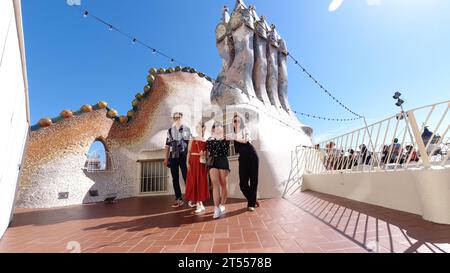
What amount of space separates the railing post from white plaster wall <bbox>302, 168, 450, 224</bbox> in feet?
0.41

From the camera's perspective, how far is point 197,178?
3830mm

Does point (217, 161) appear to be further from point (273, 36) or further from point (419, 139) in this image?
point (273, 36)

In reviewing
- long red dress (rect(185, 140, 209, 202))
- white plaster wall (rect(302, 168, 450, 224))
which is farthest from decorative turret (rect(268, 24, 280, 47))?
long red dress (rect(185, 140, 209, 202))

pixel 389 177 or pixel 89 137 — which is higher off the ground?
pixel 89 137

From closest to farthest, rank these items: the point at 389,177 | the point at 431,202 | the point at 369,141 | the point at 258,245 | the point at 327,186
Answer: the point at 258,245, the point at 431,202, the point at 389,177, the point at 369,141, the point at 327,186

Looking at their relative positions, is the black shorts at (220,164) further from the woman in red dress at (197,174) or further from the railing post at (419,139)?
the railing post at (419,139)

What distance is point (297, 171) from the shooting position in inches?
246

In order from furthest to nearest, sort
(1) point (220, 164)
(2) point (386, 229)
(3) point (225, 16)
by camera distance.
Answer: (3) point (225, 16)
(1) point (220, 164)
(2) point (386, 229)

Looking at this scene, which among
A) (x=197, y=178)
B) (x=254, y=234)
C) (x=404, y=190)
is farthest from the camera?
(x=197, y=178)

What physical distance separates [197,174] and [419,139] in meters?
3.21

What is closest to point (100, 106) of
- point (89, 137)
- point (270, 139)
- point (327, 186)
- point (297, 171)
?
point (89, 137)

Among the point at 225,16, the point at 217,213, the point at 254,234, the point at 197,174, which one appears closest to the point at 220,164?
the point at 197,174

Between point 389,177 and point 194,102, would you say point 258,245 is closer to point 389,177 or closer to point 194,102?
point 389,177
